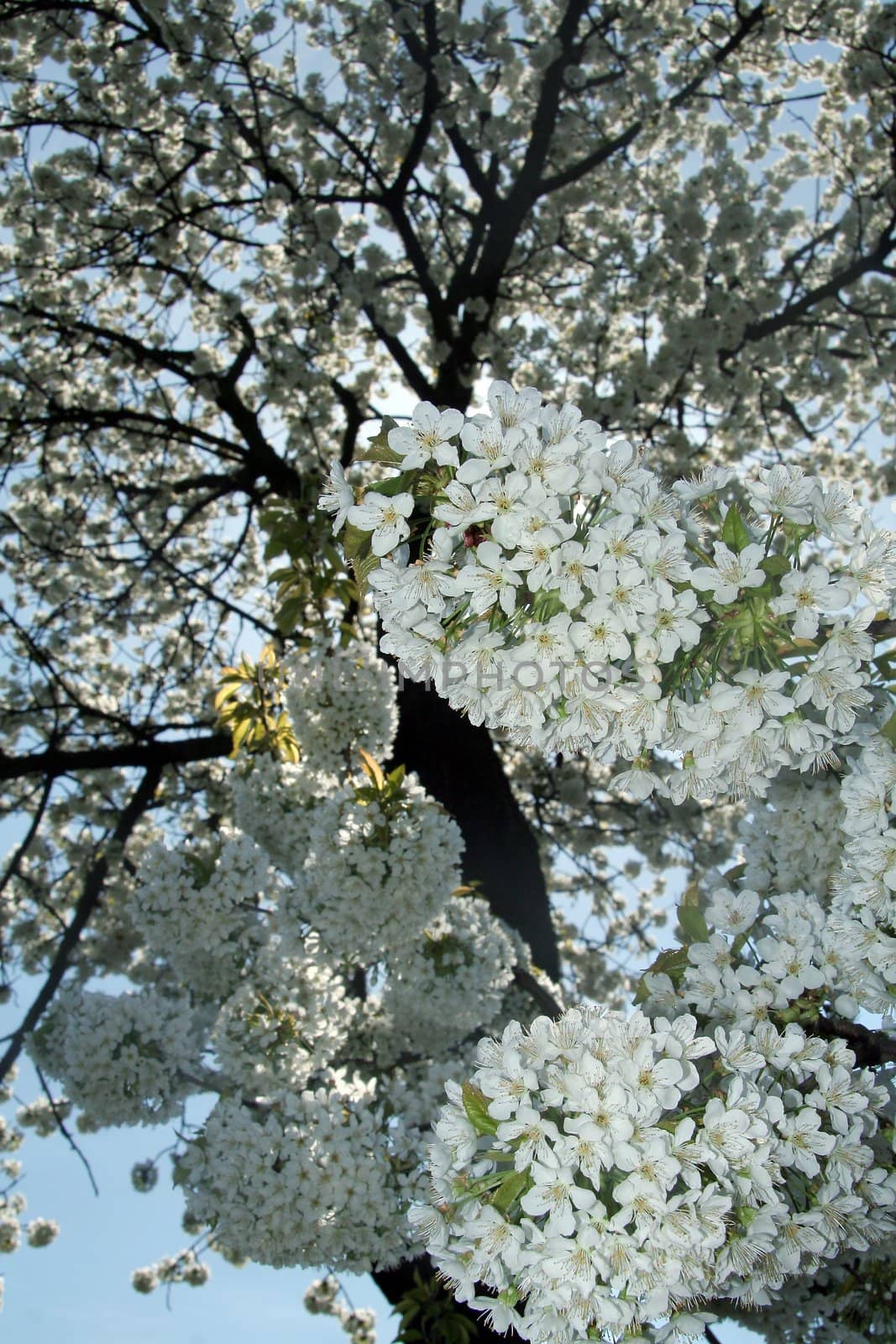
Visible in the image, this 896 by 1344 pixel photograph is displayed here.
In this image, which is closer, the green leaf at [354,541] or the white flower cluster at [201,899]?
the green leaf at [354,541]

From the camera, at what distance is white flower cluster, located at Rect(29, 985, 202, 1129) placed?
2973 mm

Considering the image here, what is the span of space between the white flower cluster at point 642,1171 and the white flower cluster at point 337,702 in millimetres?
2017

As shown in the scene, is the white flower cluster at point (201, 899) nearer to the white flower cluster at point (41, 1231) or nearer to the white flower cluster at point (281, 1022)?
the white flower cluster at point (281, 1022)

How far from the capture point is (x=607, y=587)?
4.35ft

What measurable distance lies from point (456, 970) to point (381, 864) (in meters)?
0.59

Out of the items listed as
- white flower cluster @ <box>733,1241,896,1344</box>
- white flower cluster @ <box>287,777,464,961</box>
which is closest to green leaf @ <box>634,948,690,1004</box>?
white flower cluster @ <box>733,1241,896,1344</box>

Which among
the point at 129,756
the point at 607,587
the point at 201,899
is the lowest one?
the point at 607,587

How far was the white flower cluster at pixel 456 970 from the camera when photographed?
328cm

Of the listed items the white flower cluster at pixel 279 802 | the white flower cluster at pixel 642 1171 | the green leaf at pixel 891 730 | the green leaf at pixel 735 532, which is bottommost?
the white flower cluster at pixel 642 1171

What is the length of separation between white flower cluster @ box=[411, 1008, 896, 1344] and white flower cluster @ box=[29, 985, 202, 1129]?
5.74ft

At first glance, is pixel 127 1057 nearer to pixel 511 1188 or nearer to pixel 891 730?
pixel 511 1188

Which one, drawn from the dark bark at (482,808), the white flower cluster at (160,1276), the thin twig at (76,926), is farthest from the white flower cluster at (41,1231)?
the dark bark at (482,808)

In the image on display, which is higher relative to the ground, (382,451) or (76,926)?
(76,926)

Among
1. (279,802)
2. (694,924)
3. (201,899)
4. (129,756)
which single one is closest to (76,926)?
(129,756)
